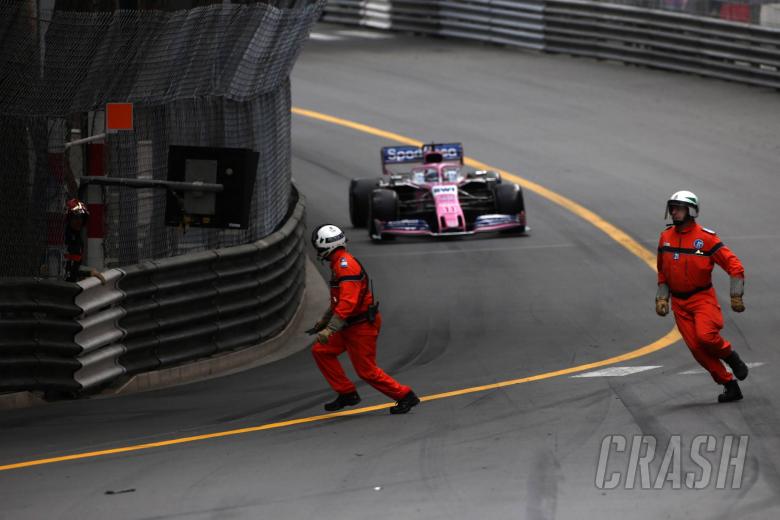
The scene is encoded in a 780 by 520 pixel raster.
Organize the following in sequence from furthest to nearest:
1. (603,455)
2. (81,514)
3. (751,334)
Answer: (751,334)
(603,455)
(81,514)

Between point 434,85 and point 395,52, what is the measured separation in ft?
14.1

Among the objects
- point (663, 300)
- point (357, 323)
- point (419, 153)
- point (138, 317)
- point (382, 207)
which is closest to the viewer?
point (357, 323)

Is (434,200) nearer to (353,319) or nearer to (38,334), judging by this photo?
(38,334)

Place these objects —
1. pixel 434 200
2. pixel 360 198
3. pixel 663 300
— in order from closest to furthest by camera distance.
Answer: pixel 663 300
pixel 434 200
pixel 360 198

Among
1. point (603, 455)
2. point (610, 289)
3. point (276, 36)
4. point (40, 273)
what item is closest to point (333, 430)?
point (603, 455)

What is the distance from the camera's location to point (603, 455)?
11.6 metres

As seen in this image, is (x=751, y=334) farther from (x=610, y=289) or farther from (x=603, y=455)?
(x=603, y=455)

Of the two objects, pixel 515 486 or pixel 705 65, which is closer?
pixel 515 486

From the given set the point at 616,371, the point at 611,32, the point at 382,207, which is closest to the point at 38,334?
the point at 616,371

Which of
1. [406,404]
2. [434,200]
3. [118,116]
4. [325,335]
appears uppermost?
[118,116]

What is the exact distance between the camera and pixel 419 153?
23.7 metres

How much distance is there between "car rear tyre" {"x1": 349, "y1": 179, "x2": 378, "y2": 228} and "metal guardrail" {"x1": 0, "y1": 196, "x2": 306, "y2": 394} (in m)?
6.16

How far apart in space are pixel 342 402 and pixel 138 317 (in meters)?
2.33

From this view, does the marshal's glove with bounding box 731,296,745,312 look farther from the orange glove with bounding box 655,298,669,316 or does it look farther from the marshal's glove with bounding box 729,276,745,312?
the orange glove with bounding box 655,298,669,316
